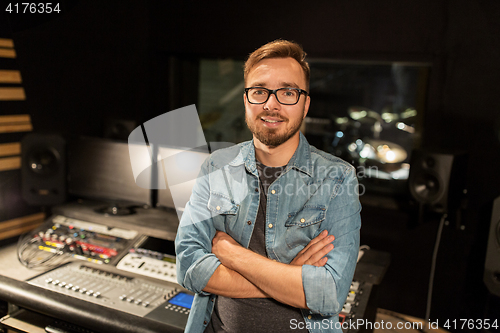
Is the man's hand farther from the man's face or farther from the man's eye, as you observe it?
the man's eye

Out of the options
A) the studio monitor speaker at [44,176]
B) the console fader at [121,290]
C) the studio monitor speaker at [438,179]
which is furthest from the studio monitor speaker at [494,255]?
the studio monitor speaker at [44,176]

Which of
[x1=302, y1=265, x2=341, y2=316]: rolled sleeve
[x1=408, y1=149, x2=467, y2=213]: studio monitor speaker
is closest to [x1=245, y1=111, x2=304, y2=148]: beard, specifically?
[x1=302, y1=265, x2=341, y2=316]: rolled sleeve

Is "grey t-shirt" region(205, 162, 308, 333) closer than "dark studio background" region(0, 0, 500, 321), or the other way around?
"grey t-shirt" region(205, 162, 308, 333)

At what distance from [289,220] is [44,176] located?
6.53 feet

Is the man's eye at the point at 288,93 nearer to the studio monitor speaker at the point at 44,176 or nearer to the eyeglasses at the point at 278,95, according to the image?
the eyeglasses at the point at 278,95

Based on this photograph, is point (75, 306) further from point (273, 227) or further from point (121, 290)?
point (273, 227)

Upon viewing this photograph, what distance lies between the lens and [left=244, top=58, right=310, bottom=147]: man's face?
130 centimetres

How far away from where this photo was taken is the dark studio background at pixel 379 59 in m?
2.77

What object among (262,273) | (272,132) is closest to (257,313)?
(262,273)

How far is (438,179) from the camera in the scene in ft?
8.26

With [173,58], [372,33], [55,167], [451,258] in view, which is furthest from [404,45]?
[55,167]

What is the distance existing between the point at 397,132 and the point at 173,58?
7.60 ft

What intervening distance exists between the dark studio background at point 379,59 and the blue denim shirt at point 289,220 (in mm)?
1685

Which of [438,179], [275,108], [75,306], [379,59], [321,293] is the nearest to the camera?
[321,293]
